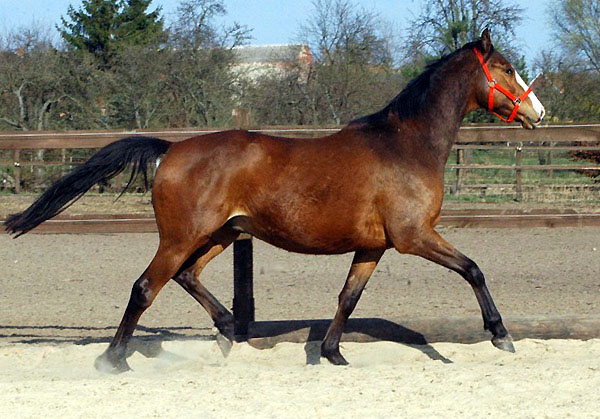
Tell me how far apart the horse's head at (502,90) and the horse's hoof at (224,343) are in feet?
7.46

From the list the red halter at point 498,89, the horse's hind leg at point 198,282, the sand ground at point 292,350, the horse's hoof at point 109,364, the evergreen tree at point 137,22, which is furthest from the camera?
the evergreen tree at point 137,22

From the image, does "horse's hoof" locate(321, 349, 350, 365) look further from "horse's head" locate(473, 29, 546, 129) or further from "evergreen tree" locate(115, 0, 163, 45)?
"evergreen tree" locate(115, 0, 163, 45)

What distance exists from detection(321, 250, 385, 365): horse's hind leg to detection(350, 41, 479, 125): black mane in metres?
0.86

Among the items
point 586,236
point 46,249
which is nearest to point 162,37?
point 46,249

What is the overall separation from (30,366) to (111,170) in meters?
1.32

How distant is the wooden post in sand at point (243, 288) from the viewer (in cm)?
571

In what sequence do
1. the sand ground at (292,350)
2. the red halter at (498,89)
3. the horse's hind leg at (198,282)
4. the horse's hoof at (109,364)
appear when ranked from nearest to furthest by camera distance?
the sand ground at (292,350) < the horse's hoof at (109,364) < the red halter at (498,89) < the horse's hind leg at (198,282)

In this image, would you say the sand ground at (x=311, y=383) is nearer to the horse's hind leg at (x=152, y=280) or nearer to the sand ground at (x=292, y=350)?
the sand ground at (x=292, y=350)

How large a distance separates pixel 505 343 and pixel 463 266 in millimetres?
553


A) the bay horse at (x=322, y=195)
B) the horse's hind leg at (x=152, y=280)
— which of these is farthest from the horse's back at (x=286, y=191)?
the horse's hind leg at (x=152, y=280)

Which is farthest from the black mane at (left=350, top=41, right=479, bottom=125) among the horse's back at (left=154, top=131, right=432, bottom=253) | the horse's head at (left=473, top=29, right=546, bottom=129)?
the horse's back at (left=154, top=131, right=432, bottom=253)

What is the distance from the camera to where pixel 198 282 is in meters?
5.51

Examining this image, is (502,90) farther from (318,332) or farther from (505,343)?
(318,332)

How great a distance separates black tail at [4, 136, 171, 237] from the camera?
5.31 metres
